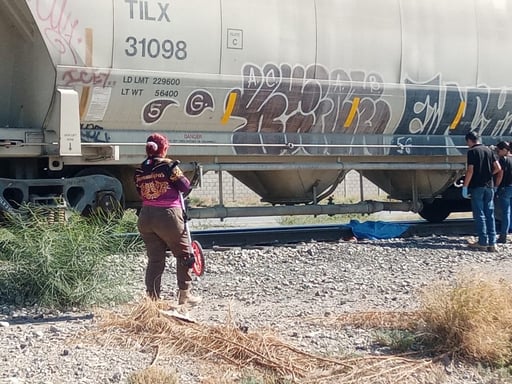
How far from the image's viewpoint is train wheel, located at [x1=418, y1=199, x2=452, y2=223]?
15.1 m

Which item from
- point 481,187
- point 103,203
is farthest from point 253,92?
point 481,187

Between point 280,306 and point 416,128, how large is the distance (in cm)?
568

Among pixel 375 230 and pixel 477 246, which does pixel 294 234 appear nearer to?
pixel 375 230

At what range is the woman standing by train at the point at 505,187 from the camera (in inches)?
483

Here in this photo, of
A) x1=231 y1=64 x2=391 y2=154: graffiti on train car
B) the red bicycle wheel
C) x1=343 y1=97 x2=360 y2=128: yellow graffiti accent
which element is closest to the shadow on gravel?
the red bicycle wheel

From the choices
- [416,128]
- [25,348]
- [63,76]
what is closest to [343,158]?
[416,128]

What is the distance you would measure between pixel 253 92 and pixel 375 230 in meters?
3.18

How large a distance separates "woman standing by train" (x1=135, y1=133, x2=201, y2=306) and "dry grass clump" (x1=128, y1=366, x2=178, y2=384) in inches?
73.7

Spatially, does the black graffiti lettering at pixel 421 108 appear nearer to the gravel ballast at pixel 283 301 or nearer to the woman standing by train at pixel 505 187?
the woman standing by train at pixel 505 187

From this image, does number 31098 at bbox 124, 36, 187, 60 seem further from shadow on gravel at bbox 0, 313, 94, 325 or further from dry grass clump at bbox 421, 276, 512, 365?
dry grass clump at bbox 421, 276, 512, 365

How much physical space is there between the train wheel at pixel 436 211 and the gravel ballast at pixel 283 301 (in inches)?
101

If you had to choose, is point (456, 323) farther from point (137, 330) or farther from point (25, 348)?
point (25, 348)

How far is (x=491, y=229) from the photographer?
11.5 meters

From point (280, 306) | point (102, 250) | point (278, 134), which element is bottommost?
point (280, 306)
